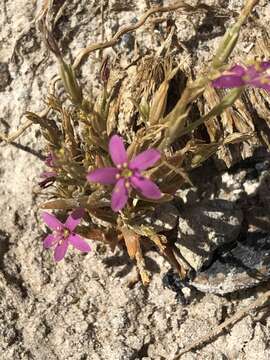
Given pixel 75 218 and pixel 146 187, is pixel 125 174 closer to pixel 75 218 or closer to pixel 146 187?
pixel 146 187

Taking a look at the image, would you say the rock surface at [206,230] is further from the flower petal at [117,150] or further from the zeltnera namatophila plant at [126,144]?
the flower petal at [117,150]

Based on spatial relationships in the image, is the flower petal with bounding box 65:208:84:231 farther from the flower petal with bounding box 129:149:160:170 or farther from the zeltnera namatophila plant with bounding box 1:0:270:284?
the flower petal with bounding box 129:149:160:170

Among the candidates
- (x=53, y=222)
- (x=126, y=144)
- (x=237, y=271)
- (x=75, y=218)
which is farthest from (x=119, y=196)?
(x=237, y=271)

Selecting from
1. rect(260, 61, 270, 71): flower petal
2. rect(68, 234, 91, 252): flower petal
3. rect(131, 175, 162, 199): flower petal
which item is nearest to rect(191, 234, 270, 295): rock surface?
rect(68, 234, 91, 252): flower petal

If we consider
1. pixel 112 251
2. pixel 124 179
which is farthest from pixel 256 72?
pixel 112 251

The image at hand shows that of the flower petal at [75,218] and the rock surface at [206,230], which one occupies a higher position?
the flower petal at [75,218]

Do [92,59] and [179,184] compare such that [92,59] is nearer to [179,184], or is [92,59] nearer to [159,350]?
[179,184]

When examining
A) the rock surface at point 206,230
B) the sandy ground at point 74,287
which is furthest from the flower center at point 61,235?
the rock surface at point 206,230
